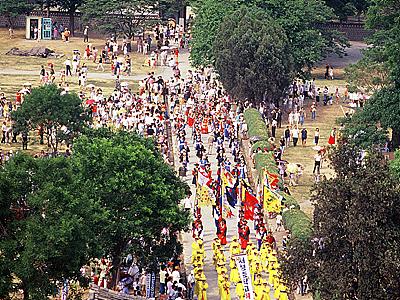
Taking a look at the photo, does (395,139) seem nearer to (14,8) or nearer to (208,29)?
(208,29)

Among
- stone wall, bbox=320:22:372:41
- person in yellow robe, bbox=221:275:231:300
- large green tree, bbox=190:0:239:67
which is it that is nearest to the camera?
person in yellow robe, bbox=221:275:231:300

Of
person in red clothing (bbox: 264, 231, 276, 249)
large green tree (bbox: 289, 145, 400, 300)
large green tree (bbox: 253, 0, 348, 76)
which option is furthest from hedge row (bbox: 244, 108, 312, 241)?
large green tree (bbox: 253, 0, 348, 76)

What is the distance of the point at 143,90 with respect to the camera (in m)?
66.3

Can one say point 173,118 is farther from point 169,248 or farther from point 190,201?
point 169,248

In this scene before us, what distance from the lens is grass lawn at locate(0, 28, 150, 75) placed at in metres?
75.6

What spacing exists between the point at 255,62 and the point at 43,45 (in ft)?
78.3

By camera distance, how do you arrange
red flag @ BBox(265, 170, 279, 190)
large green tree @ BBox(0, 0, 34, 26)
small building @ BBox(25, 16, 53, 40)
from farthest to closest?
small building @ BBox(25, 16, 53, 40), large green tree @ BBox(0, 0, 34, 26), red flag @ BBox(265, 170, 279, 190)

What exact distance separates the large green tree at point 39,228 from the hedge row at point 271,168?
633 centimetres

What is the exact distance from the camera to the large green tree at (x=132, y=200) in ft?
117

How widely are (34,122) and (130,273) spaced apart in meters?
15.7

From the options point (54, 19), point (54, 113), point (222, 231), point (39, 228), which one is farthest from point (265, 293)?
point (54, 19)

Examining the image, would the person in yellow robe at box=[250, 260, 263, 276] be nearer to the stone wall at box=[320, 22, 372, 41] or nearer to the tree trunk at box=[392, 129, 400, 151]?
the tree trunk at box=[392, 129, 400, 151]

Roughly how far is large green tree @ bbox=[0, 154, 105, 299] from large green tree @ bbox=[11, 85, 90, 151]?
1927 cm

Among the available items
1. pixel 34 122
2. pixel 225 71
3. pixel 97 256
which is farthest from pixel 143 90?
pixel 97 256
